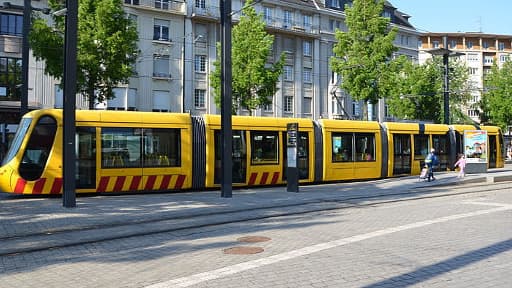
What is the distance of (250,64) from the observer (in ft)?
106

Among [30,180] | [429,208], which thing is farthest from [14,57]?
[429,208]

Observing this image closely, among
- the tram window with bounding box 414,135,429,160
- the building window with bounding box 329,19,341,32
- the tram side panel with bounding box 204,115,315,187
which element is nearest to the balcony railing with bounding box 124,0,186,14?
the building window with bounding box 329,19,341,32

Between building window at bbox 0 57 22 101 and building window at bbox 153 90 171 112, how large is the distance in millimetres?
10224

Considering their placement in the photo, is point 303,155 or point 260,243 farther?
point 303,155

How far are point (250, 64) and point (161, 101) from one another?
1111 cm

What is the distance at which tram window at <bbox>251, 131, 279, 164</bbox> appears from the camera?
19.0 meters

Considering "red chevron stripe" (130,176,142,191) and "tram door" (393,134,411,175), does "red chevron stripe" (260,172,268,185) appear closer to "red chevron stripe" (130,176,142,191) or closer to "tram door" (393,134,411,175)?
"red chevron stripe" (130,176,142,191)

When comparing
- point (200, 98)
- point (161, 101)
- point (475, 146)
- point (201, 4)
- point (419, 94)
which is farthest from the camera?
point (419, 94)

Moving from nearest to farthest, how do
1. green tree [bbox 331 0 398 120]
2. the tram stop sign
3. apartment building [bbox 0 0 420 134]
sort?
the tram stop sign < green tree [bbox 331 0 398 120] < apartment building [bbox 0 0 420 134]

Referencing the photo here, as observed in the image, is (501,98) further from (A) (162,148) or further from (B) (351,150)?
(A) (162,148)

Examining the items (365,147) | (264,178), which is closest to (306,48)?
(365,147)

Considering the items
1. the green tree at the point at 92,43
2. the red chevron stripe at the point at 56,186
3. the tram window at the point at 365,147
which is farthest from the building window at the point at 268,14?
the red chevron stripe at the point at 56,186

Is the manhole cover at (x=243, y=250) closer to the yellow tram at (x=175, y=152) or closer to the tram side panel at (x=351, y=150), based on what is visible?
the yellow tram at (x=175, y=152)

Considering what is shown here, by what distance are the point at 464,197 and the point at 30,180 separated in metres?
13.4
